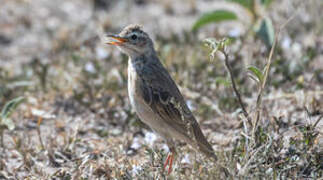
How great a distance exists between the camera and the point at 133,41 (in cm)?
560

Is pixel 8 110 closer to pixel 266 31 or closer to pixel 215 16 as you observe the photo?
pixel 215 16

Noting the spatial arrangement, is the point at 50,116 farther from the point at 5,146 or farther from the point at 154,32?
the point at 154,32

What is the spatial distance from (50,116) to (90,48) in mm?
2490

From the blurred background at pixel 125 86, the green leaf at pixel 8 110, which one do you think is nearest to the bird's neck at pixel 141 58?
the blurred background at pixel 125 86

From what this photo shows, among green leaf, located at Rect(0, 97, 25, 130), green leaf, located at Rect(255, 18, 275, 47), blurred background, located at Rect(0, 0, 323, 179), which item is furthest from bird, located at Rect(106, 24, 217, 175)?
green leaf, located at Rect(255, 18, 275, 47)

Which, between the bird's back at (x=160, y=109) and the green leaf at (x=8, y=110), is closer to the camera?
the bird's back at (x=160, y=109)

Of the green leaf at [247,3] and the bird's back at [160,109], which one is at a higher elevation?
the green leaf at [247,3]

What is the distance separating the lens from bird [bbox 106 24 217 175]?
5.27 m

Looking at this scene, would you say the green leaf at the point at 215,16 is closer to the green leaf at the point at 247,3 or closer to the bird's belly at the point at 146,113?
the green leaf at the point at 247,3

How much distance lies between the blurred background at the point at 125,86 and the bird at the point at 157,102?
0.75 ft

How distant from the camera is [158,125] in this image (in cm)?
532

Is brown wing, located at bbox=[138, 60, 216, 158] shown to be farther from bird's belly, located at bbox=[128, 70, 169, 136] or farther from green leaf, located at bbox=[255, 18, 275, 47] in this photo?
green leaf, located at bbox=[255, 18, 275, 47]

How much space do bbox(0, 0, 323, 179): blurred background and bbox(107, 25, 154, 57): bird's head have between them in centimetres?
66

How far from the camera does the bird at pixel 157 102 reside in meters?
5.27
